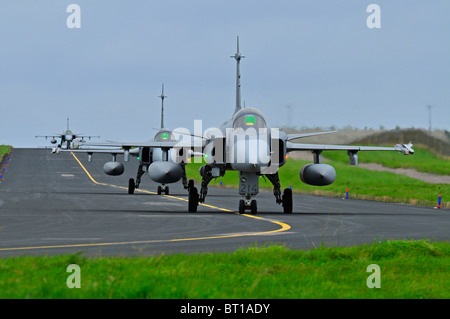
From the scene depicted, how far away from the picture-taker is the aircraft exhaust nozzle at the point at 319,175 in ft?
90.4

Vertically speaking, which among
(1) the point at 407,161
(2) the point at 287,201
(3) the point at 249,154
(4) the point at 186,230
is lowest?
(4) the point at 186,230

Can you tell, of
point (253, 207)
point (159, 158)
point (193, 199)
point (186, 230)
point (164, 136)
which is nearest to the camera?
point (186, 230)

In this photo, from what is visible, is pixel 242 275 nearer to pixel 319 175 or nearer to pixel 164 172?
pixel 319 175

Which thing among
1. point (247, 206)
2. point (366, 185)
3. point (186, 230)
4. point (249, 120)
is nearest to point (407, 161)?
point (366, 185)

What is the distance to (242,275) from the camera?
34.2 ft

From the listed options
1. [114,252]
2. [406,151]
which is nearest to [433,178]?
[406,151]

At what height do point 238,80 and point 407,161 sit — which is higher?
point 238,80

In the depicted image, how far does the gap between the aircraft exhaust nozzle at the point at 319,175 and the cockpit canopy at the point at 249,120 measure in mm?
3698

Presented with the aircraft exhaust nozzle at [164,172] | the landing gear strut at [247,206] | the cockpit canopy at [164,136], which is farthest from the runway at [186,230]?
the cockpit canopy at [164,136]

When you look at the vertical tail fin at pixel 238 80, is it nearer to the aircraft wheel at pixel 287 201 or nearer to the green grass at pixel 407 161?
the aircraft wheel at pixel 287 201

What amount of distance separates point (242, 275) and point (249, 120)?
49.7 ft

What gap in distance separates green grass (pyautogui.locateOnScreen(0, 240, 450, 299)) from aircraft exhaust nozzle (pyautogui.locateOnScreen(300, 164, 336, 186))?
13465mm
